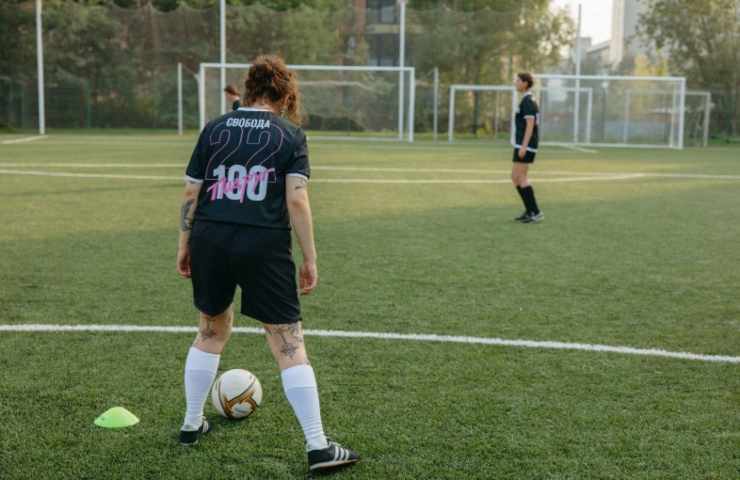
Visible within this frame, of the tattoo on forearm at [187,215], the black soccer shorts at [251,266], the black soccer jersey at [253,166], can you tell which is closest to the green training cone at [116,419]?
the black soccer shorts at [251,266]

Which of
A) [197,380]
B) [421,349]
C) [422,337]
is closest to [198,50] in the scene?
[422,337]

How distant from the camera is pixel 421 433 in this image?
4090mm

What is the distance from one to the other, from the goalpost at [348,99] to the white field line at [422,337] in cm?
3075

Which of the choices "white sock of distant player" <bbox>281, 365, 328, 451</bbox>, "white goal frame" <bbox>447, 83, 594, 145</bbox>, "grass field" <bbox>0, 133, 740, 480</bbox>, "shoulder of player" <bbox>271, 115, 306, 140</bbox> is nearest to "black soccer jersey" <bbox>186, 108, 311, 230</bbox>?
"shoulder of player" <bbox>271, 115, 306, 140</bbox>

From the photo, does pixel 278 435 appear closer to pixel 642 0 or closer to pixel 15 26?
pixel 15 26

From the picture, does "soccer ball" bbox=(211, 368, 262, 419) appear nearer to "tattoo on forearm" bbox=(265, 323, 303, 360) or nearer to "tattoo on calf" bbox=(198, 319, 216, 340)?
"tattoo on calf" bbox=(198, 319, 216, 340)

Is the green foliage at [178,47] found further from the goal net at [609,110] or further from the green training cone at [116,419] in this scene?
the green training cone at [116,419]

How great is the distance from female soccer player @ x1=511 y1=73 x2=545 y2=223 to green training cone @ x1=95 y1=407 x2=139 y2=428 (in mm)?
8117

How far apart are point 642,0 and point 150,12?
25.4 m

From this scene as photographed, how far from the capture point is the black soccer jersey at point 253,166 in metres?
3.60

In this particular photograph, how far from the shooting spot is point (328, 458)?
358 cm

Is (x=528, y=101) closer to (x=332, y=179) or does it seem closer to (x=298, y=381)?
(x=332, y=179)

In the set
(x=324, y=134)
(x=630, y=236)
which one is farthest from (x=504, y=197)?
(x=324, y=134)

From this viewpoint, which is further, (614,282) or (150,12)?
(150,12)
